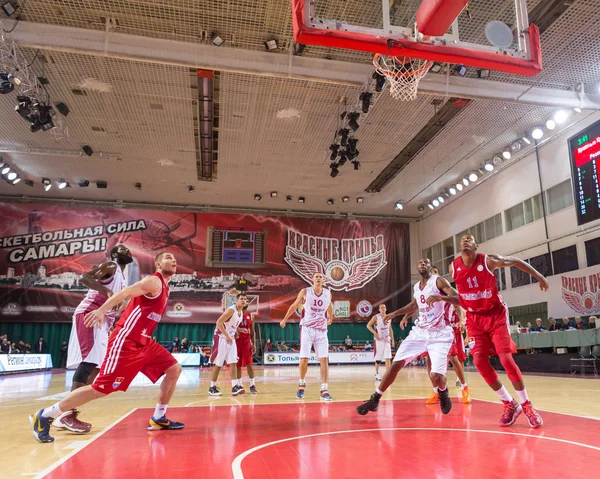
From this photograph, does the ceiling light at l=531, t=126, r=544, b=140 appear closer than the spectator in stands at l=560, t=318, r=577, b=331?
No

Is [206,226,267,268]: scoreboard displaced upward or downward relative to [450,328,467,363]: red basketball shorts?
upward

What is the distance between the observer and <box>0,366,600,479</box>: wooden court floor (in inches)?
129

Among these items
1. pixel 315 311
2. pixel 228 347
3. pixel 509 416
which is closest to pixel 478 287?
pixel 509 416

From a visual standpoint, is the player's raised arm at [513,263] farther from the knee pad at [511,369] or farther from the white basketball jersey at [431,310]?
the white basketball jersey at [431,310]

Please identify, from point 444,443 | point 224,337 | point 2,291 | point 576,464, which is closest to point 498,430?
point 444,443

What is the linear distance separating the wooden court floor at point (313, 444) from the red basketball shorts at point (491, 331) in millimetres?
786

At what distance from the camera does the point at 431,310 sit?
6.07 m

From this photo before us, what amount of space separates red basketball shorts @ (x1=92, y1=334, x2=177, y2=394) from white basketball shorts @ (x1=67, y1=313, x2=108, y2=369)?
792 millimetres

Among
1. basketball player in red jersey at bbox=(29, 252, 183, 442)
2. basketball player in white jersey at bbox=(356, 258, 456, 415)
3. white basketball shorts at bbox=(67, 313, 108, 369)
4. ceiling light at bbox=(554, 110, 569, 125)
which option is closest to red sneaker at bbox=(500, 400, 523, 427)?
basketball player in white jersey at bbox=(356, 258, 456, 415)

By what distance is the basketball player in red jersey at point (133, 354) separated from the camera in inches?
169

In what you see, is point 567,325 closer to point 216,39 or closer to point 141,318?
point 216,39

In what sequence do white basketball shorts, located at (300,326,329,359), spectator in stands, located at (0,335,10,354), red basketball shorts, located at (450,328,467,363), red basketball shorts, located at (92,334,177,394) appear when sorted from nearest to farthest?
red basketball shorts, located at (92,334,177,394) < white basketball shorts, located at (300,326,329,359) < red basketball shorts, located at (450,328,467,363) < spectator in stands, located at (0,335,10,354)

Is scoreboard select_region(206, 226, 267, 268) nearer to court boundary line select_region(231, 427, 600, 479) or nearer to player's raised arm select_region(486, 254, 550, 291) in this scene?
player's raised arm select_region(486, 254, 550, 291)

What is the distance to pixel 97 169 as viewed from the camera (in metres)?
20.8
